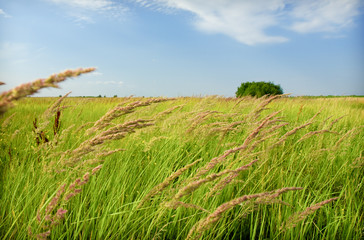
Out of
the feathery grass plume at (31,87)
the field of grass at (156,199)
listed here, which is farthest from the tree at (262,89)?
the feathery grass plume at (31,87)

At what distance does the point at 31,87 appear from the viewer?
579mm

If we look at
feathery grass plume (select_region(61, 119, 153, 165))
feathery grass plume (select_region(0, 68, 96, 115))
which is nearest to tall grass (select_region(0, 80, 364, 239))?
feathery grass plume (select_region(61, 119, 153, 165))

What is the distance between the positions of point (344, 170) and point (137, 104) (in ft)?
7.45

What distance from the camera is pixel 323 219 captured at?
6.40 feet

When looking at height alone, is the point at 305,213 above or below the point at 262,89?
below

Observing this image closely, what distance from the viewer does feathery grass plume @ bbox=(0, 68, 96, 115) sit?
55 centimetres

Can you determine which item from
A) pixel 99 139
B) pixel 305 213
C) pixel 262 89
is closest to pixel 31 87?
pixel 99 139

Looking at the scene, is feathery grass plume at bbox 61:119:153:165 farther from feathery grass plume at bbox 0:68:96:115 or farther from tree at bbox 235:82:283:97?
tree at bbox 235:82:283:97

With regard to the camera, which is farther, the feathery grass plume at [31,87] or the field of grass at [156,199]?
the field of grass at [156,199]

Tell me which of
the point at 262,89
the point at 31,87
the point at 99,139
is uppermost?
the point at 262,89

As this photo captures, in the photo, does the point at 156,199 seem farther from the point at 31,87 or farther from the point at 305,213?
the point at 31,87

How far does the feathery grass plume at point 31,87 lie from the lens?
0.55 metres

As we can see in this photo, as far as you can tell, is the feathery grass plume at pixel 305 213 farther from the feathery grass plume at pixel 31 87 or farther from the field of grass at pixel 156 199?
the feathery grass plume at pixel 31 87

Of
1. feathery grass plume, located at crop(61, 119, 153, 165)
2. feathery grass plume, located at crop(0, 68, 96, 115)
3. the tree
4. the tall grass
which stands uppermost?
the tree
